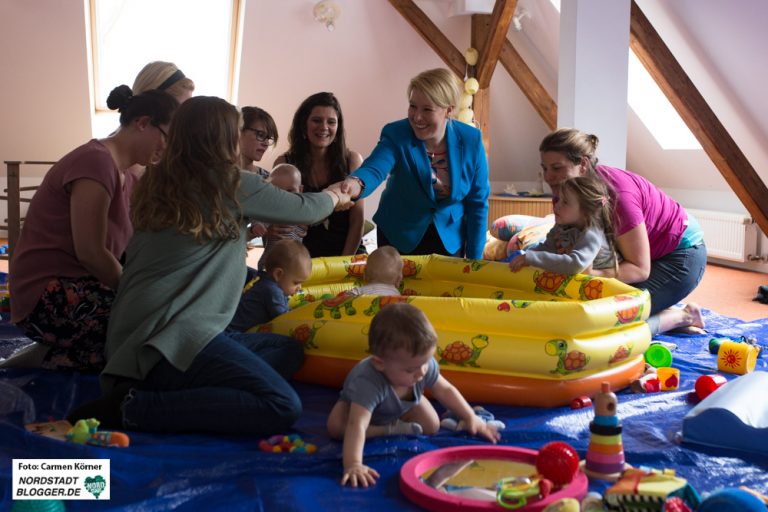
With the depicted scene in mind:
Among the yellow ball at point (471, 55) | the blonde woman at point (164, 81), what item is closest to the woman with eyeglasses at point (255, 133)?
the blonde woman at point (164, 81)

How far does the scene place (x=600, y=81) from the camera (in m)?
4.98

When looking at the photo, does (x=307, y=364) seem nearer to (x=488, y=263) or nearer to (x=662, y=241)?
(x=488, y=263)

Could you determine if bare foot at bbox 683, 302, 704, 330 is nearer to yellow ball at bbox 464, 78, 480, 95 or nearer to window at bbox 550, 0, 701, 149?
window at bbox 550, 0, 701, 149

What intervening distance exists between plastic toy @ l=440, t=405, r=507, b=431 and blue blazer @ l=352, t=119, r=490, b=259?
1.26 m

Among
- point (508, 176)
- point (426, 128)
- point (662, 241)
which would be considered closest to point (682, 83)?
point (662, 241)

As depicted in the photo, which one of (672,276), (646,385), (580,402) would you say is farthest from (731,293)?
(580,402)

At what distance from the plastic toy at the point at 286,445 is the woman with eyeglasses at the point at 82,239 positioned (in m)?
0.90

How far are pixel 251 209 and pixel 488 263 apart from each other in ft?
4.29

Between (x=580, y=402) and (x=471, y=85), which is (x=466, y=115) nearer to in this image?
(x=471, y=85)

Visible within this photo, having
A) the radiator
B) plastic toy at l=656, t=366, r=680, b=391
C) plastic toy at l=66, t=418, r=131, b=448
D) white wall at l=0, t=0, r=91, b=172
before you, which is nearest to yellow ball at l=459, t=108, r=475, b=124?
the radiator

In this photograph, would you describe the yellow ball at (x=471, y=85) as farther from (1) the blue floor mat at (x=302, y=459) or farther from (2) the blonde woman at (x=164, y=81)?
(1) the blue floor mat at (x=302, y=459)

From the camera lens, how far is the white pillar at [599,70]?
4926 mm

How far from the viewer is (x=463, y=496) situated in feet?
6.42

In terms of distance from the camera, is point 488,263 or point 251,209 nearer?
point 251,209
